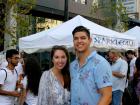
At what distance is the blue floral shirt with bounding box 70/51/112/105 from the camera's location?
159 inches

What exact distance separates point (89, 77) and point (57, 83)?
58 centimetres

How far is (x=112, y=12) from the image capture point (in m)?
25.6

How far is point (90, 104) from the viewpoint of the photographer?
4.09 m

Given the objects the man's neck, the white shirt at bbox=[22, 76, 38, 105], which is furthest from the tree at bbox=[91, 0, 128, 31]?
the man's neck

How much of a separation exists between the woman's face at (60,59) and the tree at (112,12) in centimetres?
1966

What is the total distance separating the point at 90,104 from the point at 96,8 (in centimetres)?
2180

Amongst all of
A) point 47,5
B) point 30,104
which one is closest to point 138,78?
point 30,104

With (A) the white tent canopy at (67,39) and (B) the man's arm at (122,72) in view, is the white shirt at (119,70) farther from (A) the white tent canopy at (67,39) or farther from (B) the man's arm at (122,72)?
(A) the white tent canopy at (67,39)

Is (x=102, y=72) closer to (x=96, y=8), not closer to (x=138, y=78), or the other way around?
(x=138, y=78)

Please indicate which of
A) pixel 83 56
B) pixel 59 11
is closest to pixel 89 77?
pixel 83 56

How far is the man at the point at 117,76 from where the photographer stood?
1082 cm

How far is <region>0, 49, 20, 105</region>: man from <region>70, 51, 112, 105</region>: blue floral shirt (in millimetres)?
2821

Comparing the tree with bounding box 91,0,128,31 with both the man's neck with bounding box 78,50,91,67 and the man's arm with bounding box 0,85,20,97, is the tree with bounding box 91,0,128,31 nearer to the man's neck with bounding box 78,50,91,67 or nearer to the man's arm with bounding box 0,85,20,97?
the man's arm with bounding box 0,85,20,97

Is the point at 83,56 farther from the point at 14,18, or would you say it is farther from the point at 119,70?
the point at 14,18
